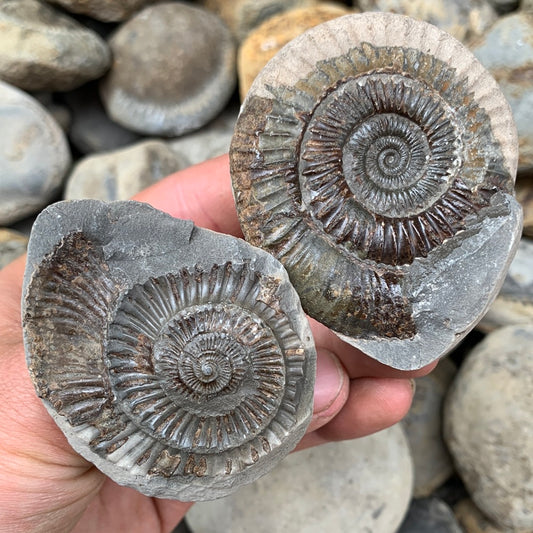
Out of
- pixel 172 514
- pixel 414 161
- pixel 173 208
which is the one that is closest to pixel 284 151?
pixel 414 161

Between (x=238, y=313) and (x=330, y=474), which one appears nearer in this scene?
(x=238, y=313)

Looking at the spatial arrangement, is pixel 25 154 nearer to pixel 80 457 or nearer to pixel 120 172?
pixel 120 172

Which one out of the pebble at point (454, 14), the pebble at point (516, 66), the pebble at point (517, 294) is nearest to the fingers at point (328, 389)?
the pebble at point (517, 294)

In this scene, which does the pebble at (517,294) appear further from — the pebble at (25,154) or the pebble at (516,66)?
the pebble at (25,154)

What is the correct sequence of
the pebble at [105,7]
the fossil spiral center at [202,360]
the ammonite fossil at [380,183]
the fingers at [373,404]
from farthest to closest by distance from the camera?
the pebble at [105,7]
the fingers at [373,404]
the ammonite fossil at [380,183]
the fossil spiral center at [202,360]

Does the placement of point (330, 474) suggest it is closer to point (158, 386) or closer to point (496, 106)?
point (158, 386)

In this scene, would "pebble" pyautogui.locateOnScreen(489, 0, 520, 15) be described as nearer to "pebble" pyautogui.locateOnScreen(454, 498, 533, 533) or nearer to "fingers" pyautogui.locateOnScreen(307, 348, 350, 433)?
"fingers" pyautogui.locateOnScreen(307, 348, 350, 433)

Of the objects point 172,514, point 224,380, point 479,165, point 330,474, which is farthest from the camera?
point 330,474
